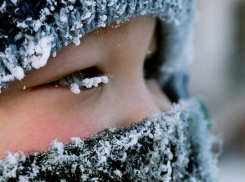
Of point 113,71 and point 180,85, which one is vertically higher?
point 180,85

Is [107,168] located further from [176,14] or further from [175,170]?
[176,14]

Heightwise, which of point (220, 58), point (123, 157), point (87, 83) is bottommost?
point (123, 157)

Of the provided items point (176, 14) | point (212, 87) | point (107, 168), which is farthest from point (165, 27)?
point (212, 87)

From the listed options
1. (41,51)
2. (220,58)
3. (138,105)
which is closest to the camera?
(41,51)

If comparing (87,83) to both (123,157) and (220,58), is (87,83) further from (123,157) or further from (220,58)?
(220,58)

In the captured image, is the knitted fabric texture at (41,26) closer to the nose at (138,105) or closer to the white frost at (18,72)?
the white frost at (18,72)

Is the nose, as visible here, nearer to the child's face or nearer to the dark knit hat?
the child's face

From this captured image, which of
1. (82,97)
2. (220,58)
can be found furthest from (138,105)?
(220,58)
